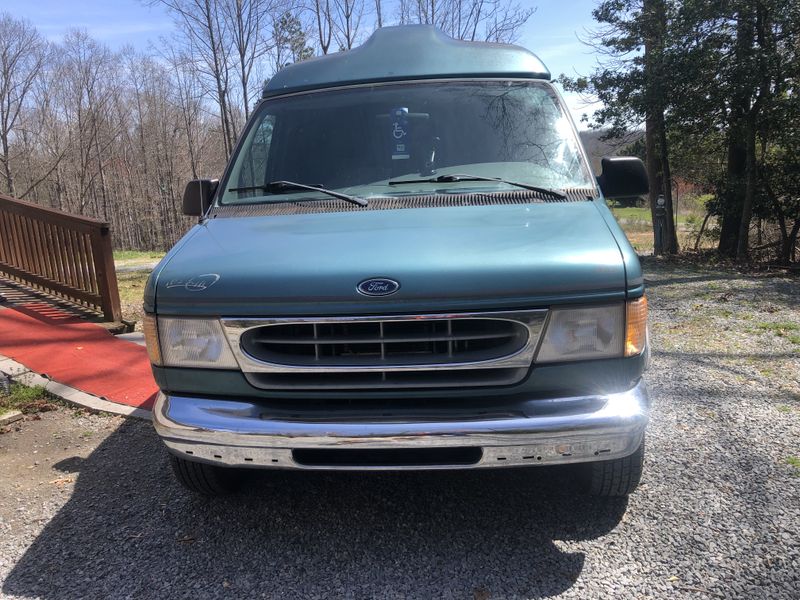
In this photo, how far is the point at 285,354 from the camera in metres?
2.47

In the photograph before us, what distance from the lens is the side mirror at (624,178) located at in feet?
11.1

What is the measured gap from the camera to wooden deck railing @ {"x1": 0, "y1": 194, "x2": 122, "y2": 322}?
637 cm

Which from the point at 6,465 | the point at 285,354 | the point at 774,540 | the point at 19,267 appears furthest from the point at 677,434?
the point at 19,267

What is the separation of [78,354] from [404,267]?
4277mm

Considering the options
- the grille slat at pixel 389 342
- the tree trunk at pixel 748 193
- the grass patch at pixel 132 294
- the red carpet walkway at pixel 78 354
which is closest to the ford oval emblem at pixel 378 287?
the grille slat at pixel 389 342

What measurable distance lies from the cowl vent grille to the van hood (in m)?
0.19

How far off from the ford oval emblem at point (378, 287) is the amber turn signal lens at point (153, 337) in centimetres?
91

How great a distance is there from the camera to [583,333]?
7.62ft

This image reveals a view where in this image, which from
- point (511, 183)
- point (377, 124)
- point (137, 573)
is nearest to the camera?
point (137, 573)

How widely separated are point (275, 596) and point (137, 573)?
0.64 metres

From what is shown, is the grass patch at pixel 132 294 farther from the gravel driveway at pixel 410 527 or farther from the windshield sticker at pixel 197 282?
the windshield sticker at pixel 197 282

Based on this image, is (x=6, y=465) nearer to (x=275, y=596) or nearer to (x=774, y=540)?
(x=275, y=596)

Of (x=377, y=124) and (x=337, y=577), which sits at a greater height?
(x=377, y=124)

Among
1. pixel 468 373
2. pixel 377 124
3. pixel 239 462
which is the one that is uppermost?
pixel 377 124
